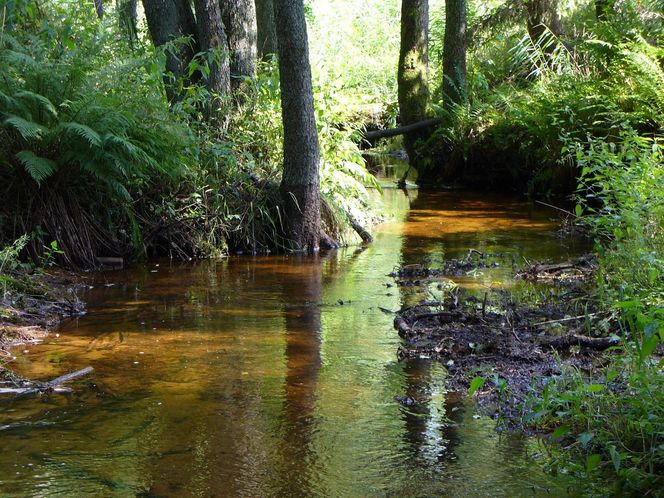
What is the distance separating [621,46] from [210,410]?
30.9 ft

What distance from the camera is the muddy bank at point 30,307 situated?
6.01 m

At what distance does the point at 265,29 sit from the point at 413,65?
554cm

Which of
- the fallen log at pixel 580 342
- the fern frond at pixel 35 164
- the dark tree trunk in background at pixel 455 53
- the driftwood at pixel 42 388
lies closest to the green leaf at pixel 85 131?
the fern frond at pixel 35 164

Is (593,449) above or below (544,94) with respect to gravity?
below

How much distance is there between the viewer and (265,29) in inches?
495

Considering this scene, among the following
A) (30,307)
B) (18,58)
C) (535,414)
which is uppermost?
(18,58)

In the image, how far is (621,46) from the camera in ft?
39.2

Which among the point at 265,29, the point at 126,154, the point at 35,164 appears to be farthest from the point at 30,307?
the point at 265,29

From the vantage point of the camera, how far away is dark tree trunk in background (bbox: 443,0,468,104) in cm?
1711

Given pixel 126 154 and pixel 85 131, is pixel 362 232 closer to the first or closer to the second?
pixel 126 154

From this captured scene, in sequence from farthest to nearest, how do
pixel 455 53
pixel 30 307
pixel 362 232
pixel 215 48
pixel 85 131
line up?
pixel 455 53
pixel 362 232
pixel 215 48
pixel 85 131
pixel 30 307

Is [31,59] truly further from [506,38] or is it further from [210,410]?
[506,38]

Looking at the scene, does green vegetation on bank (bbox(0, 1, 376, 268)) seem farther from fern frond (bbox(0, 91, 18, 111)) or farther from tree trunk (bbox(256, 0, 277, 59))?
tree trunk (bbox(256, 0, 277, 59))

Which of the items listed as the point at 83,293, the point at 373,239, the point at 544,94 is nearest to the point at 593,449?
the point at 83,293
